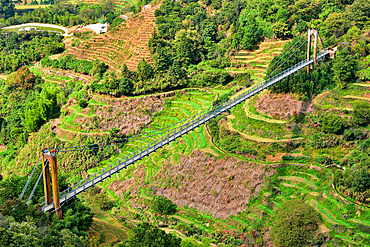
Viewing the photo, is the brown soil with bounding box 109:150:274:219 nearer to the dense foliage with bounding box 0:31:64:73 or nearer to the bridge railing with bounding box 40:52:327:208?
the bridge railing with bounding box 40:52:327:208

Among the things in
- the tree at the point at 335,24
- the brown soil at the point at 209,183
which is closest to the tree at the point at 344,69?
the tree at the point at 335,24

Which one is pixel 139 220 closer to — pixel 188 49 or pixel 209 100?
pixel 209 100

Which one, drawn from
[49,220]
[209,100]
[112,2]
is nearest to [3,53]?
[112,2]

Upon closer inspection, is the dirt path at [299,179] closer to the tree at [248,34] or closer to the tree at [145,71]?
the tree at [145,71]

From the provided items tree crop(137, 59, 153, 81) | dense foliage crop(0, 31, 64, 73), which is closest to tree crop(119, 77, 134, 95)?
tree crop(137, 59, 153, 81)

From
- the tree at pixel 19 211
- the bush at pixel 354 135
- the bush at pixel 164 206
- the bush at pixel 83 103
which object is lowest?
the bush at pixel 164 206
